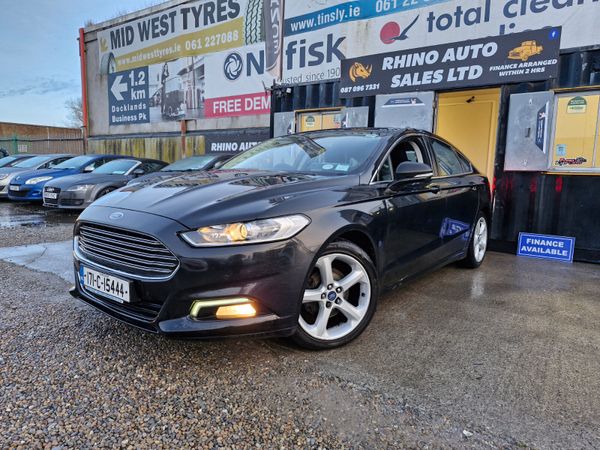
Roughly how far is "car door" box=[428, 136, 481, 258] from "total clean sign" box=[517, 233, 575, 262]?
162 centimetres

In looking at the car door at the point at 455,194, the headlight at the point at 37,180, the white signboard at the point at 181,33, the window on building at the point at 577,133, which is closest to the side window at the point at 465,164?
the car door at the point at 455,194

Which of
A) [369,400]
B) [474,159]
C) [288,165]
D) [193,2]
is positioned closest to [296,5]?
[193,2]

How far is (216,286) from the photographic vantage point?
7.39ft

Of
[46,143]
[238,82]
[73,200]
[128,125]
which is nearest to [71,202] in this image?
[73,200]

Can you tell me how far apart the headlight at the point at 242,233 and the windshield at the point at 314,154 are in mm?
923

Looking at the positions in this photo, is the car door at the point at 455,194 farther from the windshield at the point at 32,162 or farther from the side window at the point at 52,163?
the windshield at the point at 32,162

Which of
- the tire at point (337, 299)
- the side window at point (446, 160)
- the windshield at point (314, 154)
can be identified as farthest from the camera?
the side window at point (446, 160)

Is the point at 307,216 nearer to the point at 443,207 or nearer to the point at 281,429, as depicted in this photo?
the point at 281,429

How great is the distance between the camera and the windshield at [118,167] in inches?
376

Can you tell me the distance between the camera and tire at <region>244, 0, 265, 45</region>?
10992mm

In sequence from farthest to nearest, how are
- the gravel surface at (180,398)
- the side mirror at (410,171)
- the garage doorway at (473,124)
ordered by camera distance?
the garage doorway at (473,124) → the side mirror at (410,171) → the gravel surface at (180,398)

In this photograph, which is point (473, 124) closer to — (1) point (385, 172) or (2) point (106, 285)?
(1) point (385, 172)

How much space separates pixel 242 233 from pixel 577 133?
5.17 metres

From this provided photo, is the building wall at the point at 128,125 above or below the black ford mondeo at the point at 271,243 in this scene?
above
